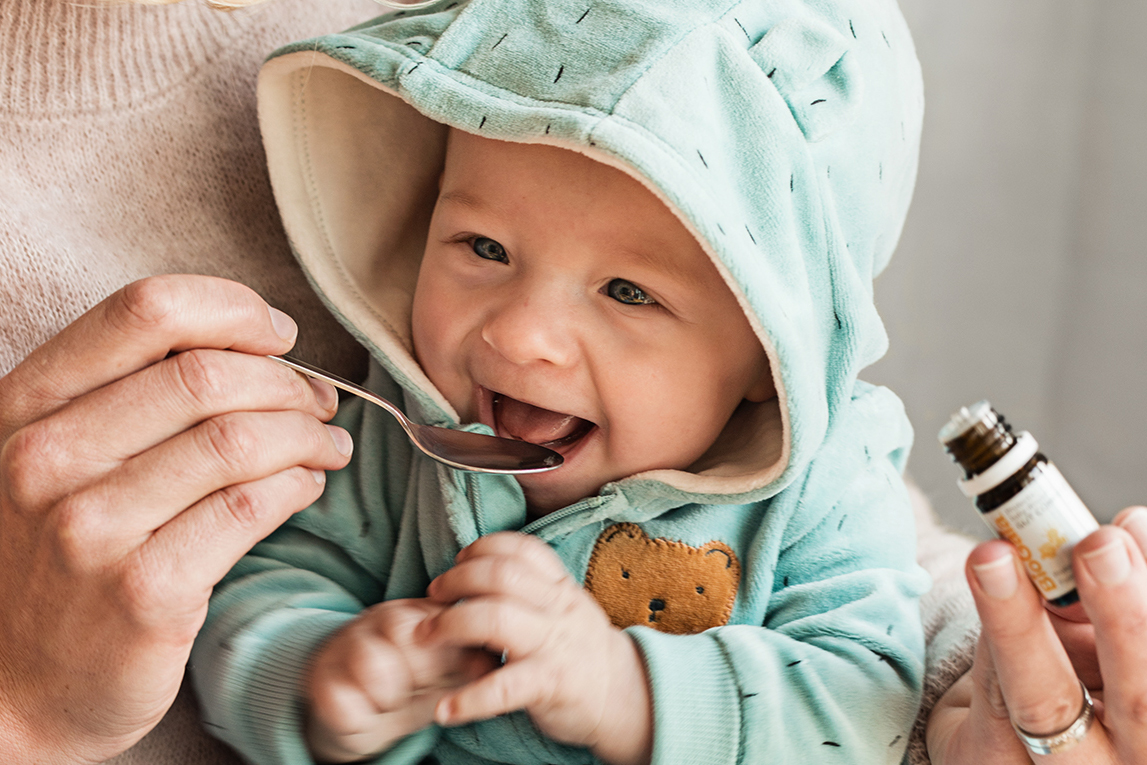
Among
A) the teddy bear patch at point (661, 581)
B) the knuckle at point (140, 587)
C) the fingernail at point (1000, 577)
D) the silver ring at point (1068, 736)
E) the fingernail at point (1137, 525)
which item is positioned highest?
the fingernail at point (1137, 525)

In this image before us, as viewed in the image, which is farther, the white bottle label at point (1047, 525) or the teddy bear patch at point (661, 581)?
the teddy bear patch at point (661, 581)

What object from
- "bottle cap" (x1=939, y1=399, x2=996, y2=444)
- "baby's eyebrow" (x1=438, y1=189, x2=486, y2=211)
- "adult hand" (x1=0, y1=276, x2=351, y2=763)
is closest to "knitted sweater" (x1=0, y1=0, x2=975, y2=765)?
"adult hand" (x1=0, y1=276, x2=351, y2=763)

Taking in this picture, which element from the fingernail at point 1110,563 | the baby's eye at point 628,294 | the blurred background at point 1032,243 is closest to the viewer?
the fingernail at point 1110,563

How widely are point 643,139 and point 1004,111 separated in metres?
1.44

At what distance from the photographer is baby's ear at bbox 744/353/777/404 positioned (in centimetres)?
87

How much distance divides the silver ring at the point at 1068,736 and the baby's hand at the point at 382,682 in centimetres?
39

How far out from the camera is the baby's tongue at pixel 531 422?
0.86 meters

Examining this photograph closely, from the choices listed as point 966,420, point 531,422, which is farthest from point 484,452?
point 966,420

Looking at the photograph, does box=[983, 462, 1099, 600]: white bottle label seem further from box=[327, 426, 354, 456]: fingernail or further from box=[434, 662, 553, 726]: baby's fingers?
box=[327, 426, 354, 456]: fingernail

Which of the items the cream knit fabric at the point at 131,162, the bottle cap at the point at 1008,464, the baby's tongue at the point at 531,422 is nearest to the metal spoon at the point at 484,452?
the baby's tongue at the point at 531,422

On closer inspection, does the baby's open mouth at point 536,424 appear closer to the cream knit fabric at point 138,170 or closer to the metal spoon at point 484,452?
the metal spoon at point 484,452

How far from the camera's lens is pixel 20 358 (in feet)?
2.63

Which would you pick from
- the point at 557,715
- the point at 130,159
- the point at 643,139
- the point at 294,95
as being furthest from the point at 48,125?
the point at 557,715

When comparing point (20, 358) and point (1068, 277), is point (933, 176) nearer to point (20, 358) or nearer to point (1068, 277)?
point (1068, 277)
